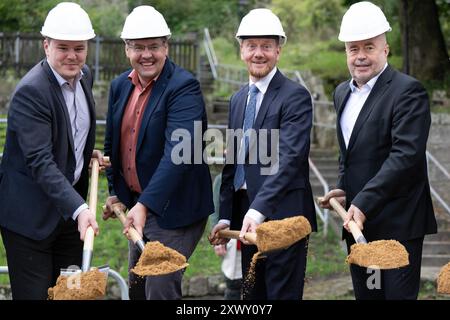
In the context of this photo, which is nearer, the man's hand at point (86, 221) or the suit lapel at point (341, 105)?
the man's hand at point (86, 221)

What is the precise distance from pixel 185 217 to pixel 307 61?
43.7ft

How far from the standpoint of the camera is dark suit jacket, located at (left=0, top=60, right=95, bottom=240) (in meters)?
6.12

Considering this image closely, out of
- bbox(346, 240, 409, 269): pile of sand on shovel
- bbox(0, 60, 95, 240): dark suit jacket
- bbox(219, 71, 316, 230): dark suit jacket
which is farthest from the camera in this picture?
bbox(219, 71, 316, 230): dark suit jacket

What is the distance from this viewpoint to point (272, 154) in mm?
6645

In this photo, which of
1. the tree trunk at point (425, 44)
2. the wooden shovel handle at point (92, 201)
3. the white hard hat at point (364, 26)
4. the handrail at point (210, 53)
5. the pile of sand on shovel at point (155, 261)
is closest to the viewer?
the wooden shovel handle at point (92, 201)

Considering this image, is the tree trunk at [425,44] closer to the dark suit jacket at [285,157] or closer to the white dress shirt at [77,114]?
the dark suit jacket at [285,157]

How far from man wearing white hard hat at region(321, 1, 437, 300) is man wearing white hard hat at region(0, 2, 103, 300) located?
66.8 inches

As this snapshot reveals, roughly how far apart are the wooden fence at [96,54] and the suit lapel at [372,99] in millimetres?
10741

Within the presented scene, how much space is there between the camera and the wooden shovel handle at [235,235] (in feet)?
20.3

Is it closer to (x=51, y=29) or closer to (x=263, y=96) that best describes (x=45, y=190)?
(x=51, y=29)

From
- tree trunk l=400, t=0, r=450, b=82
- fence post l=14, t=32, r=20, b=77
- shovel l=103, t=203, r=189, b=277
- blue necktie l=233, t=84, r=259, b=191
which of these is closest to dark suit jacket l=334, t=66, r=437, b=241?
blue necktie l=233, t=84, r=259, b=191

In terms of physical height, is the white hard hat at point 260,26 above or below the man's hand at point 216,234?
above

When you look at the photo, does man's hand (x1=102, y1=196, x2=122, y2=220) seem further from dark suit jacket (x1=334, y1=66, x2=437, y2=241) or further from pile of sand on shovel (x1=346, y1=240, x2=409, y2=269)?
pile of sand on shovel (x1=346, y1=240, x2=409, y2=269)

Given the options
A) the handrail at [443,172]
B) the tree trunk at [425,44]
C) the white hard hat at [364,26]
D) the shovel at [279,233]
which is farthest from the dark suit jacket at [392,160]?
the tree trunk at [425,44]
